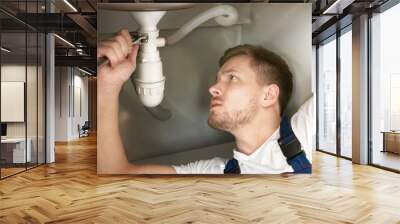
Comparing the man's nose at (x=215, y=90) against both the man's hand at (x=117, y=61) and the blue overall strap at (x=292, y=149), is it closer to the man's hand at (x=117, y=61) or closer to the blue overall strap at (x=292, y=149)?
the blue overall strap at (x=292, y=149)

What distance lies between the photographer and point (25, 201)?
495cm

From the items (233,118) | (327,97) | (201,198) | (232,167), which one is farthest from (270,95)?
(327,97)

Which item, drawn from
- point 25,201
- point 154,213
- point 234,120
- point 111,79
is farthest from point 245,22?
point 25,201

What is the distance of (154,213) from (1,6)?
4516mm

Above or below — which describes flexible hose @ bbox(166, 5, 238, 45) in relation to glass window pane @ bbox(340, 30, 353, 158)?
above

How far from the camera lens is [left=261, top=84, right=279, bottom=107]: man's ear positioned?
258 inches

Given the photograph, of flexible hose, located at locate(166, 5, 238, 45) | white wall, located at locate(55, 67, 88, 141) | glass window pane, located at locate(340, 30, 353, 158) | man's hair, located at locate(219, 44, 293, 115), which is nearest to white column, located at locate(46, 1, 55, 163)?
flexible hose, located at locate(166, 5, 238, 45)

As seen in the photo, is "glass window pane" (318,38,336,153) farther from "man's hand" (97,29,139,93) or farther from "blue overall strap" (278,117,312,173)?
"man's hand" (97,29,139,93)

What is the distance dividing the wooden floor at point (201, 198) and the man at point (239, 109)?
24cm

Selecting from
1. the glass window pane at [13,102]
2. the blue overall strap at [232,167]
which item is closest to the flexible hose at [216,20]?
the blue overall strap at [232,167]

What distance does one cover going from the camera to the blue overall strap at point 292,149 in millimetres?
6582

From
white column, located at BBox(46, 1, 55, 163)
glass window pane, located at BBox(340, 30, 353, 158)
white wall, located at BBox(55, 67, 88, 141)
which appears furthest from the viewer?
white wall, located at BBox(55, 67, 88, 141)

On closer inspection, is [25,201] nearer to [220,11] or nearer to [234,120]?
[234,120]

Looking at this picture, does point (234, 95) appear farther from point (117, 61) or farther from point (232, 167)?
point (117, 61)
